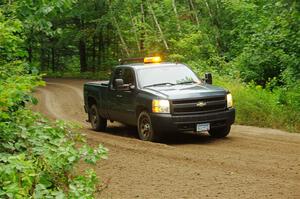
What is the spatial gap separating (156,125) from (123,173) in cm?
321

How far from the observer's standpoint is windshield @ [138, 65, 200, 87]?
44.5 feet

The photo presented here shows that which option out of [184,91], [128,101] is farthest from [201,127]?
[128,101]

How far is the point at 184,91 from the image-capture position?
12.6 metres

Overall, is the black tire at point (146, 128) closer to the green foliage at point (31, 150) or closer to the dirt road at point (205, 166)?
the dirt road at point (205, 166)

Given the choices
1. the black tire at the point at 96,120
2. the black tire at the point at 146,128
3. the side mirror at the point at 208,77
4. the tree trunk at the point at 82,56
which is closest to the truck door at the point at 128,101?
the black tire at the point at 146,128

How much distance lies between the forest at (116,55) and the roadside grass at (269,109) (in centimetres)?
3

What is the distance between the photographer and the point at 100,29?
4631 cm

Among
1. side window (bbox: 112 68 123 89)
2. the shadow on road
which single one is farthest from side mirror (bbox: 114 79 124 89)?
the shadow on road

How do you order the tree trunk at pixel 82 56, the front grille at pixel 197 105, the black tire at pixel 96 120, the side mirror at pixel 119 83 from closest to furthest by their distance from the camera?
the front grille at pixel 197 105 → the side mirror at pixel 119 83 → the black tire at pixel 96 120 → the tree trunk at pixel 82 56

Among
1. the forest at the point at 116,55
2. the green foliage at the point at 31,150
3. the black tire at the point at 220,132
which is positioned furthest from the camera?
the black tire at the point at 220,132

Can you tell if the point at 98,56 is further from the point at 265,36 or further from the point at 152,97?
the point at 152,97

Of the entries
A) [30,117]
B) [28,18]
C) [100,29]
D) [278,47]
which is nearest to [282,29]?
[278,47]

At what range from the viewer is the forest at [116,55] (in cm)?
530

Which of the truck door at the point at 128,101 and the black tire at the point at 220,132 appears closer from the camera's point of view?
the black tire at the point at 220,132
